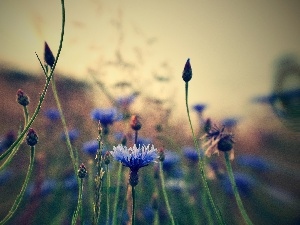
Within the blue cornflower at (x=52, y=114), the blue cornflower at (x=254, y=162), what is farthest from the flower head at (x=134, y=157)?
the blue cornflower at (x=254, y=162)

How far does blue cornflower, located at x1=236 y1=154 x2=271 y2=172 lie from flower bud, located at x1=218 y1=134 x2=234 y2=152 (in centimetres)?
65

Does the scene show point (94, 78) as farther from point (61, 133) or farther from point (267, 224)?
point (267, 224)

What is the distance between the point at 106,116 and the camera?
3.68ft

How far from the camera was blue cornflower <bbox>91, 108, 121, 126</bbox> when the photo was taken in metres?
1.11

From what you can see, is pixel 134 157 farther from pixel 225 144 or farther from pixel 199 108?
pixel 199 108

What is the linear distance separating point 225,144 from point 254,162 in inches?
28.0

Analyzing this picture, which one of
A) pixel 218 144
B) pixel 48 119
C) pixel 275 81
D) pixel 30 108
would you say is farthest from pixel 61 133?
pixel 275 81

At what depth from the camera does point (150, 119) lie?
1315mm

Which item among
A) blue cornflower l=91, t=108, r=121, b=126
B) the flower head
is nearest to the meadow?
blue cornflower l=91, t=108, r=121, b=126

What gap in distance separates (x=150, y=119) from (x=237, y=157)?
0.48m

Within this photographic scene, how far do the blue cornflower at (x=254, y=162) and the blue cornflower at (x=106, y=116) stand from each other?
0.67 metres

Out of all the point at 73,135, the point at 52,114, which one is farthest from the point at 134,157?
the point at 52,114

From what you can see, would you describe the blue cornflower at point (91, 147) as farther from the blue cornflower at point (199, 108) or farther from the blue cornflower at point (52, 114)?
the blue cornflower at point (199, 108)

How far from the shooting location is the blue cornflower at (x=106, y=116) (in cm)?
111
